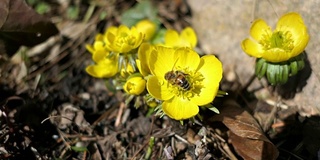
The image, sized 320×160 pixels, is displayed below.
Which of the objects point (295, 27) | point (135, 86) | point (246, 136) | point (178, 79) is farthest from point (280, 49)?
point (135, 86)

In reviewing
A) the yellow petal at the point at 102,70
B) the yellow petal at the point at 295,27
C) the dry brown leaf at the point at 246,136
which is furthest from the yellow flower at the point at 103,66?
the yellow petal at the point at 295,27

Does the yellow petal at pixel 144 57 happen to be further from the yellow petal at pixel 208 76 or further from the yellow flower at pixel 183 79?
the yellow petal at pixel 208 76

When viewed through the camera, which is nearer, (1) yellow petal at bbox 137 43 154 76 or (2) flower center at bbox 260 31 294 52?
(1) yellow petal at bbox 137 43 154 76

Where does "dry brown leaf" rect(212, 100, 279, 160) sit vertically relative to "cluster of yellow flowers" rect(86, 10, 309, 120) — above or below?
below

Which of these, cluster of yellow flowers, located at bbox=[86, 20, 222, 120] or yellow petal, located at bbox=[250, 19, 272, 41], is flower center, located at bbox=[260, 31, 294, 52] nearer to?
yellow petal, located at bbox=[250, 19, 272, 41]

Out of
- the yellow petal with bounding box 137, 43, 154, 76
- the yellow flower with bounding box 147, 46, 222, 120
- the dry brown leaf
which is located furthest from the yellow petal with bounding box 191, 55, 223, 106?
the yellow petal with bounding box 137, 43, 154, 76

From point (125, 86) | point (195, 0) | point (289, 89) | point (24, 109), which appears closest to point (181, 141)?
point (125, 86)

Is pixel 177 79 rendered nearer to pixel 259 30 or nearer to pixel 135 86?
pixel 135 86
